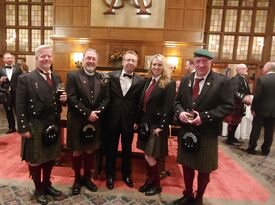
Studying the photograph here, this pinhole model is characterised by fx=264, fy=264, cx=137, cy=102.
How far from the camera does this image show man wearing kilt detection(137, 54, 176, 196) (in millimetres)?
2658

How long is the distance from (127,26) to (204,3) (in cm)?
270

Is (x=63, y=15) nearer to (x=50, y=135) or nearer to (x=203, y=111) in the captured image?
(x=50, y=135)

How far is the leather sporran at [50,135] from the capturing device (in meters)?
2.50

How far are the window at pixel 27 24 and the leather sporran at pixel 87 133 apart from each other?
30.1 feet

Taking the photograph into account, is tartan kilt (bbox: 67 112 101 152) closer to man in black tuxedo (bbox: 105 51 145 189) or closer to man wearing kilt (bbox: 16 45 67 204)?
man wearing kilt (bbox: 16 45 67 204)

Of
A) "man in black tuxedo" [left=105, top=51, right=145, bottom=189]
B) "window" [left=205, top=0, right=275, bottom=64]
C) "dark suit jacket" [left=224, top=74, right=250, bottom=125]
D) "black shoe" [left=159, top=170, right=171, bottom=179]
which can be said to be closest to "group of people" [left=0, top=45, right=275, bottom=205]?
"man in black tuxedo" [left=105, top=51, right=145, bottom=189]

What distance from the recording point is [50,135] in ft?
8.33

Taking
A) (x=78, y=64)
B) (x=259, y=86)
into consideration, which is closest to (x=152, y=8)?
(x=78, y=64)

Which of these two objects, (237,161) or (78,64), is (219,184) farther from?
(78,64)

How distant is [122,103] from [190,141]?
0.83m

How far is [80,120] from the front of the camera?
8.95ft

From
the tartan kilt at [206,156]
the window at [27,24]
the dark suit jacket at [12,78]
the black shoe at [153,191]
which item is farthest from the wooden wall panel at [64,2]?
the tartan kilt at [206,156]

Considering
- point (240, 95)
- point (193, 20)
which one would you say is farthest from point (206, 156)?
point (193, 20)

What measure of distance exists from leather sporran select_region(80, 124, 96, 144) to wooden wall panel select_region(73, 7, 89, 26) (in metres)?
7.12
